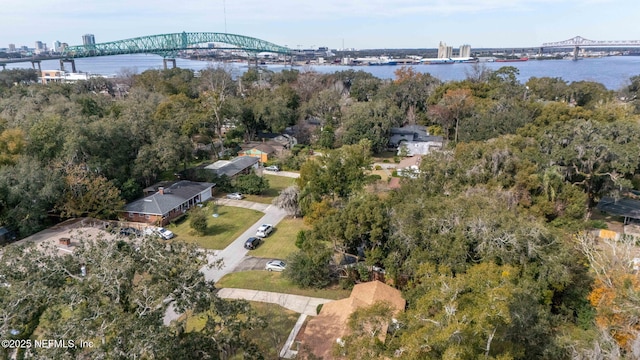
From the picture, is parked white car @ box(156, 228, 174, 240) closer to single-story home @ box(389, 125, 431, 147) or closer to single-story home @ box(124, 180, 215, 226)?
single-story home @ box(124, 180, 215, 226)

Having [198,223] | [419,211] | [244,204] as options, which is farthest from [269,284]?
[244,204]

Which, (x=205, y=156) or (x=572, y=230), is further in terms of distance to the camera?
(x=205, y=156)

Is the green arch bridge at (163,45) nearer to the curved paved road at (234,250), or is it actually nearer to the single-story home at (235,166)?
the single-story home at (235,166)

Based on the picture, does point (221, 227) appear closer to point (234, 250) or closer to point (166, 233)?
point (166, 233)

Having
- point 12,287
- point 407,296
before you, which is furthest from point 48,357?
point 407,296

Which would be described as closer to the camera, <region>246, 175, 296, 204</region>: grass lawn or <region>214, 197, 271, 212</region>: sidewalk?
<region>214, 197, 271, 212</region>: sidewalk

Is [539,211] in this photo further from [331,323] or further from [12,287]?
[12,287]

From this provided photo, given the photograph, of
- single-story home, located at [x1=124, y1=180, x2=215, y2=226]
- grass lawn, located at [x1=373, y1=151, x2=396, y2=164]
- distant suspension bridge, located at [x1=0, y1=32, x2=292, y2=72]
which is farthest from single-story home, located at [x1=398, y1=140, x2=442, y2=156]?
distant suspension bridge, located at [x1=0, y1=32, x2=292, y2=72]
